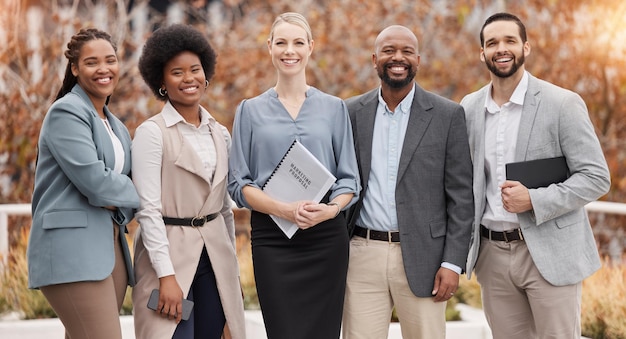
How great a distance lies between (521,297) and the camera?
17.2ft

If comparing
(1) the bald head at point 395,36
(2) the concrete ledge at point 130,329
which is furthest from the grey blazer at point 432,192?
(2) the concrete ledge at point 130,329

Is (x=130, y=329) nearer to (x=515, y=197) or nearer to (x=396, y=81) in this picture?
(x=396, y=81)

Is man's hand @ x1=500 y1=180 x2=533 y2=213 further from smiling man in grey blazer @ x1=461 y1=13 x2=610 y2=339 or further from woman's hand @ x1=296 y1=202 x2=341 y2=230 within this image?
woman's hand @ x1=296 y1=202 x2=341 y2=230

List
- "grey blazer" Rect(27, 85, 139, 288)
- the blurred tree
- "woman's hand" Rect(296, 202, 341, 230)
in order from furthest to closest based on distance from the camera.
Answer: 1. the blurred tree
2. "woman's hand" Rect(296, 202, 341, 230)
3. "grey blazer" Rect(27, 85, 139, 288)

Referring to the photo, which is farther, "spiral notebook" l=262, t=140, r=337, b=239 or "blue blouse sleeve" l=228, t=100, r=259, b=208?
"blue blouse sleeve" l=228, t=100, r=259, b=208

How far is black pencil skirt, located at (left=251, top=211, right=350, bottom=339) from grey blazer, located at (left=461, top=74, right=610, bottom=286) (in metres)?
0.91

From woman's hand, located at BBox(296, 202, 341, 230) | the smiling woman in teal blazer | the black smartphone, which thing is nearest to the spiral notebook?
woman's hand, located at BBox(296, 202, 341, 230)

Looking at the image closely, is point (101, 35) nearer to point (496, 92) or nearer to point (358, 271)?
point (358, 271)

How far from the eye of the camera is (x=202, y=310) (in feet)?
16.4

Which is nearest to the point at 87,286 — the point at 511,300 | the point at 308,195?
the point at 308,195

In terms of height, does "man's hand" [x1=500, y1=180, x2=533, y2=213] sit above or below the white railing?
above

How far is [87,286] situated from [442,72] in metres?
9.14

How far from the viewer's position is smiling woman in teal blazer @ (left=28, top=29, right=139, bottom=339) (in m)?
4.48

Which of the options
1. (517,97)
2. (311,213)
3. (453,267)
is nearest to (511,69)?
(517,97)
